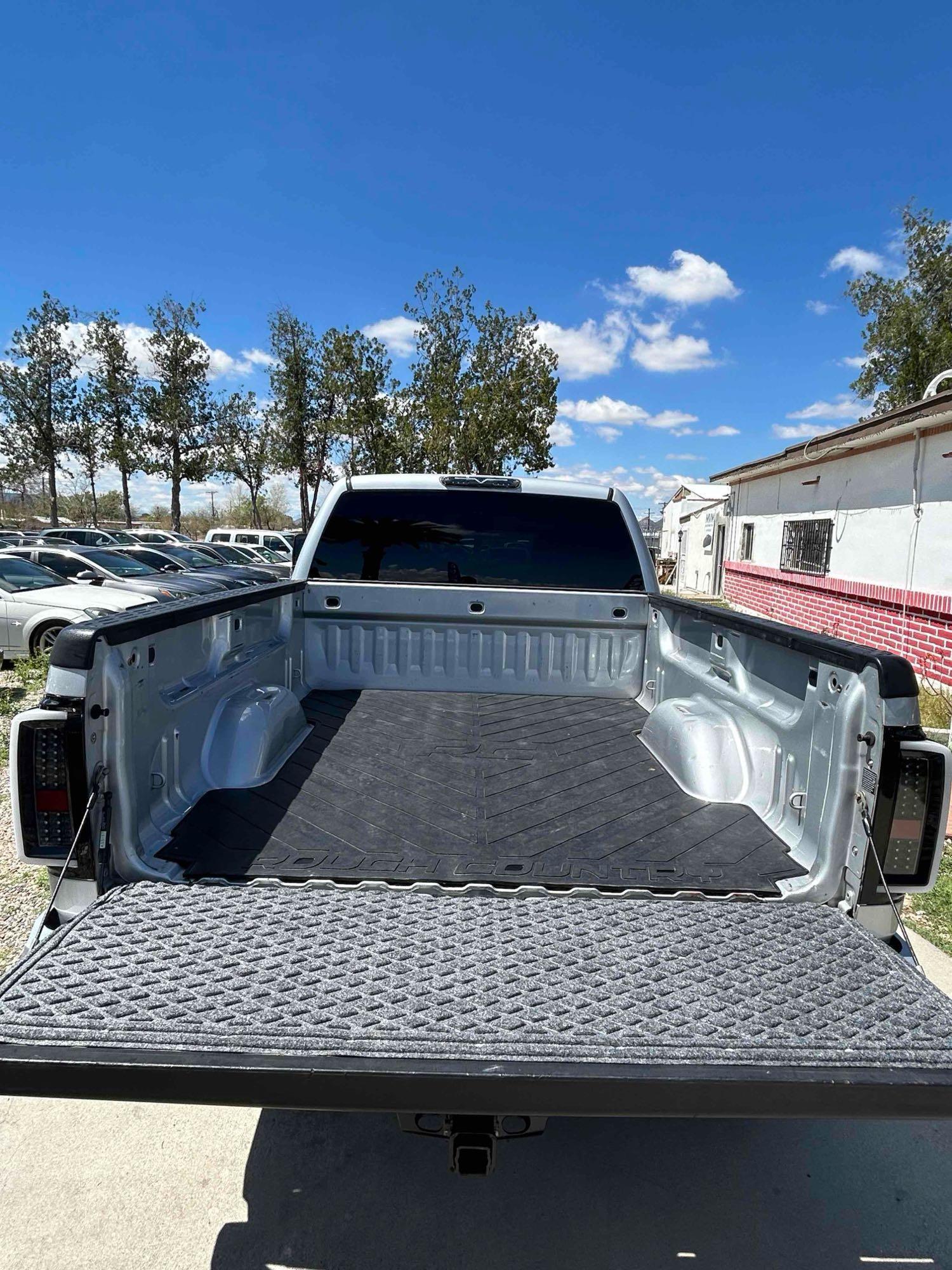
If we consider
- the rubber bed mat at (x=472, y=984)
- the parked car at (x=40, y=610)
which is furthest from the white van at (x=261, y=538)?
the rubber bed mat at (x=472, y=984)

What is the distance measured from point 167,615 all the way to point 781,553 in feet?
51.6

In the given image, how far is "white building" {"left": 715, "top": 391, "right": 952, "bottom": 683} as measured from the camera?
30.9ft

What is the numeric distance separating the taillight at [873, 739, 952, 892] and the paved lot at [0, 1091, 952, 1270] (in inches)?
44.1

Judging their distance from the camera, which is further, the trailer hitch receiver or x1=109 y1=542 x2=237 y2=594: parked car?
x1=109 y1=542 x2=237 y2=594: parked car

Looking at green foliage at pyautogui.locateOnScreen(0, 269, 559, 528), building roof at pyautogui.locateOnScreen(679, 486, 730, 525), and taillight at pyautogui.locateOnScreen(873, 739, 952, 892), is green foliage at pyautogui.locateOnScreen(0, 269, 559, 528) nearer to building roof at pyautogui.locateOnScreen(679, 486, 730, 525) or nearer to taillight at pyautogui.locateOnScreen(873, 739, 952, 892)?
building roof at pyautogui.locateOnScreen(679, 486, 730, 525)

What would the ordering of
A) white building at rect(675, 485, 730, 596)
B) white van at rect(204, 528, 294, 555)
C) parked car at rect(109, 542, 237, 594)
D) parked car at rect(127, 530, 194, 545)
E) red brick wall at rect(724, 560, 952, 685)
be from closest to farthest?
red brick wall at rect(724, 560, 952, 685) < parked car at rect(109, 542, 237, 594) < white building at rect(675, 485, 730, 596) < parked car at rect(127, 530, 194, 545) < white van at rect(204, 528, 294, 555)

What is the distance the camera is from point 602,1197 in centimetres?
231

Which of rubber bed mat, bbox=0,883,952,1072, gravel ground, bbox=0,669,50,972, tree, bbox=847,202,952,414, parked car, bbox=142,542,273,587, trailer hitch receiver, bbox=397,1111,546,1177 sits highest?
tree, bbox=847,202,952,414

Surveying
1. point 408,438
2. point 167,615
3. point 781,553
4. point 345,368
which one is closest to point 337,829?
point 167,615

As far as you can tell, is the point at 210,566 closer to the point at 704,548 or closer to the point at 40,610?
the point at 40,610

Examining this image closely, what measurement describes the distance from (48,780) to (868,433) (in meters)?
12.0

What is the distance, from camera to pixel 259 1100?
4.59 ft

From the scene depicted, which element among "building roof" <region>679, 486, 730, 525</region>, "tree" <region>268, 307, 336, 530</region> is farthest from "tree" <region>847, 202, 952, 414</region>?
"tree" <region>268, 307, 336, 530</region>

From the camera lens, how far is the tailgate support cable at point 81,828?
1915mm
